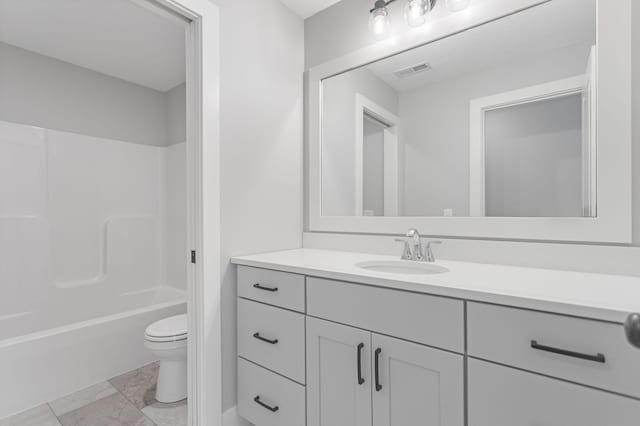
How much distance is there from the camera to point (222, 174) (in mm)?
1483

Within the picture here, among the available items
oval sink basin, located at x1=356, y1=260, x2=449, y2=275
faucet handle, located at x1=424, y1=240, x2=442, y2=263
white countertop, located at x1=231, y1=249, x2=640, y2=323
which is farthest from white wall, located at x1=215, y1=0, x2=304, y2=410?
faucet handle, located at x1=424, y1=240, x2=442, y2=263

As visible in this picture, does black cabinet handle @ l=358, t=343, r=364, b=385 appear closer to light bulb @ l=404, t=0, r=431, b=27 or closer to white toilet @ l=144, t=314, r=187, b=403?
white toilet @ l=144, t=314, r=187, b=403

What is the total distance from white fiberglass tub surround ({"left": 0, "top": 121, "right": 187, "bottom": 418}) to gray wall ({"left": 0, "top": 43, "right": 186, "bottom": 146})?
4.0 inches

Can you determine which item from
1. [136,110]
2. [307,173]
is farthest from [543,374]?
[136,110]

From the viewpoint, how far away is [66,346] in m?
1.88

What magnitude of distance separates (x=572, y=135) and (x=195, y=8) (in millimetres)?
1668

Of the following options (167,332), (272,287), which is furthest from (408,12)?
(167,332)

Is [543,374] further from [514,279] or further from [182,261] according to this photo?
[182,261]

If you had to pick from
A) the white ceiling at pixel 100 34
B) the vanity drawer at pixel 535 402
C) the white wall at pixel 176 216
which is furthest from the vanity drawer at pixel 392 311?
the white wall at pixel 176 216

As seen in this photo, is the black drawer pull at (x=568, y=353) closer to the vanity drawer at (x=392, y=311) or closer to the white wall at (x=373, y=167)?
the vanity drawer at (x=392, y=311)

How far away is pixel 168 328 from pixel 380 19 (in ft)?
7.08

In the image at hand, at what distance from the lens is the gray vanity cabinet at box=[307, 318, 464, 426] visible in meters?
0.90

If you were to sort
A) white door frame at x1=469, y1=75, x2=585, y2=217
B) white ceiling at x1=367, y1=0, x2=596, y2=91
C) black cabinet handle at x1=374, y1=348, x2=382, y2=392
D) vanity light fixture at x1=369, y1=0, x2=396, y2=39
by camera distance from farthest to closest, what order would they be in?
vanity light fixture at x1=369, y1=0, x2=396, y2=39 < white door frame at x1=469, y1=75, x2=585, y2=217 < white ceiling at x1=367, y1=0, x2=596, y2=91 < black cabinet handle at x1=374, y1=348, x2=382, y2=392

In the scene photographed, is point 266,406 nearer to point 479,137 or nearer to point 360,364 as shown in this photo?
point 360,364
